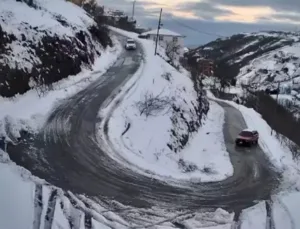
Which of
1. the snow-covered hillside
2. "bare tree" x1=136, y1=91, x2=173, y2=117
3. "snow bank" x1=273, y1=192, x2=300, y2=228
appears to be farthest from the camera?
the snow-covered hillside

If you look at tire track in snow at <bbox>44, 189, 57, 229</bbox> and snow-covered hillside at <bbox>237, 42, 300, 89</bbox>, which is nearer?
tire track in snow at <bbox>44, 189, 57, 229</bbox>

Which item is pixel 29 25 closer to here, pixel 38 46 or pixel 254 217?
pixel 38 46

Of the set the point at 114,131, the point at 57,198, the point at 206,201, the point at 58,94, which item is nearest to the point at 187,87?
the point at 58,94

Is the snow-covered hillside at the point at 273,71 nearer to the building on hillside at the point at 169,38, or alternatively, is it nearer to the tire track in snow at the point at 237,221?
the building on hillside at the point at 169,38

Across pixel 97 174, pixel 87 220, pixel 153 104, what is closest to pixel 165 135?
pixel 153 104

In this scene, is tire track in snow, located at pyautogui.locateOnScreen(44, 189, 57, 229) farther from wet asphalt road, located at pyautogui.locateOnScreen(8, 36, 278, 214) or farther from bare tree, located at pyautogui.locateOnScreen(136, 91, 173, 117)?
bare tree, located at pyautogui.locateOnScreen(136, 91, 173, 117)

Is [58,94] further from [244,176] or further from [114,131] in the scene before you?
[244,176]

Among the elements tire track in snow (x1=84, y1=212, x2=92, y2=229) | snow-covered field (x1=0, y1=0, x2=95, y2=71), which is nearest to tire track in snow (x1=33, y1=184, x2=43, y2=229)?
tire track in snow (x1=84, y1=212, x2=92, y2=229)
